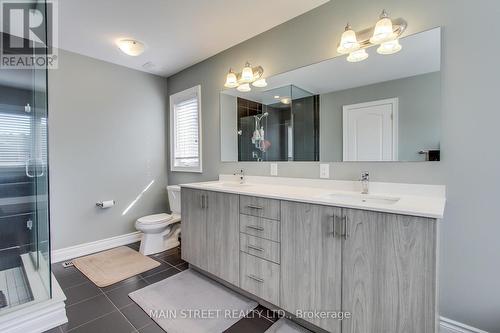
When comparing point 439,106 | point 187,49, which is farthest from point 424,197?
point 187,49

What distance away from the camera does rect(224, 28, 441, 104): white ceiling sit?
4.99ft

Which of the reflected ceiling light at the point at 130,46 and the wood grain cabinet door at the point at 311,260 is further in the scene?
the reflected ceiling light at the point at 130,46

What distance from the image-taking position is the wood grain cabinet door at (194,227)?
2.23 m

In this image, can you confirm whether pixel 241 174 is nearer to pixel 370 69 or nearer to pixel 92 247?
pixel 370 69

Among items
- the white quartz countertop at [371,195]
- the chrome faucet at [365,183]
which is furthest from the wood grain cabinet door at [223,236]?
the chrome faucet at [365,183]

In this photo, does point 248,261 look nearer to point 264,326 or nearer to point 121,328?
point 264,326

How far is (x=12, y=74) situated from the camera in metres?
2.37

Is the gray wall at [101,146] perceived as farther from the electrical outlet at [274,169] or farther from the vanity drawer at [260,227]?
the vanity drawer at [260,227]

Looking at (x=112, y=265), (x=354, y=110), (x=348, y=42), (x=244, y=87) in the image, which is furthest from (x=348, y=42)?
(x=112, y=265)

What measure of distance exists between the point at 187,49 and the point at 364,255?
8.89 feet

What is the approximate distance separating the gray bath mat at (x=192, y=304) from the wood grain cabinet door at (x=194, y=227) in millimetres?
215

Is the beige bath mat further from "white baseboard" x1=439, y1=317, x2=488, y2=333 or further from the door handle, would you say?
"white baseboard" x1=439, y1=317, x2=488, y2=333

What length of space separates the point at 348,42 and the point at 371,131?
0.67 m

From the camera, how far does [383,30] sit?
1568 mm
